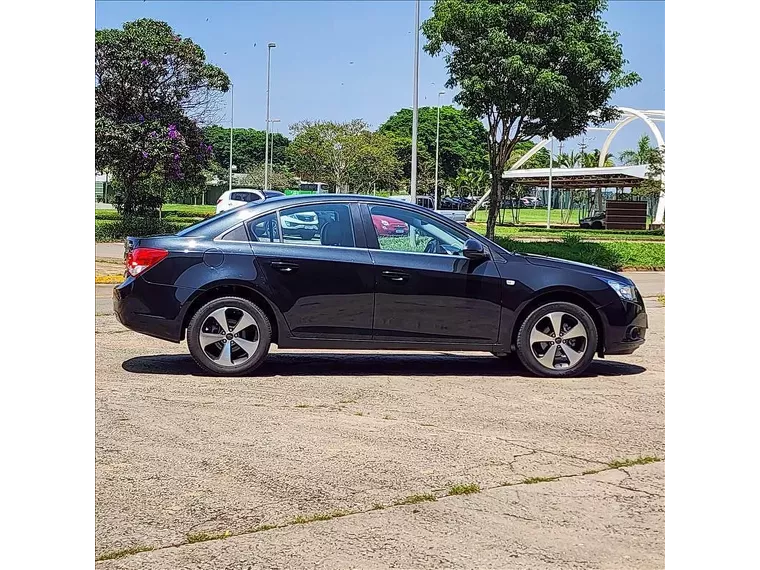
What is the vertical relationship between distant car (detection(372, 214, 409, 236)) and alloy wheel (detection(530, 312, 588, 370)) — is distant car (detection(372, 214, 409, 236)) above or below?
above

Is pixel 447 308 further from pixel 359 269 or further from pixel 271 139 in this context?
pixel 271 139

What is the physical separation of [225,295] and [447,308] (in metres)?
1.81

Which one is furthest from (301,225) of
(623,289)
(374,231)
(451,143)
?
(451,143)

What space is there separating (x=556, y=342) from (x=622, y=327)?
586mm

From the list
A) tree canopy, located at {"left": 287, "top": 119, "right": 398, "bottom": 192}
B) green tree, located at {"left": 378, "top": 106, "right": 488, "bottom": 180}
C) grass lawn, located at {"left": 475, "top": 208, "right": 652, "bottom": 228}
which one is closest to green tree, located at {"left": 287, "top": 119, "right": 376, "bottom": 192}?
tree canopy, located at {"left": 287, "top": 119, "right": 398, "bottom": 192}

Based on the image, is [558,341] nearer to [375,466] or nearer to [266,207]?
[266,207]

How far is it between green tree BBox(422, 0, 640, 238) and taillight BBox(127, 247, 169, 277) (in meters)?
16.3

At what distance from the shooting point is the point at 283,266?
6.81 meters

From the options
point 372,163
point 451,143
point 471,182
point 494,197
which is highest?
point 451,143

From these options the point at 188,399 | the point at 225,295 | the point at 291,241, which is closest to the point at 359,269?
the point at 291,241

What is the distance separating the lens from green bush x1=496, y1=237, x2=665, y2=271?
2091 cm

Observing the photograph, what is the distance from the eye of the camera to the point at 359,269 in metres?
6.86

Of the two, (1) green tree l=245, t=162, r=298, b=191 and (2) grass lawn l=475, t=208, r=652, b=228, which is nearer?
(1) green tree l=245, t=162, r=298, b=191

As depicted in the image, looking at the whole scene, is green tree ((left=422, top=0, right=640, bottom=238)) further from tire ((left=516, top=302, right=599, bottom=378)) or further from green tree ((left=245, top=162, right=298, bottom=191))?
green tree ((left=245, top=162, right=298, bottom=191))
